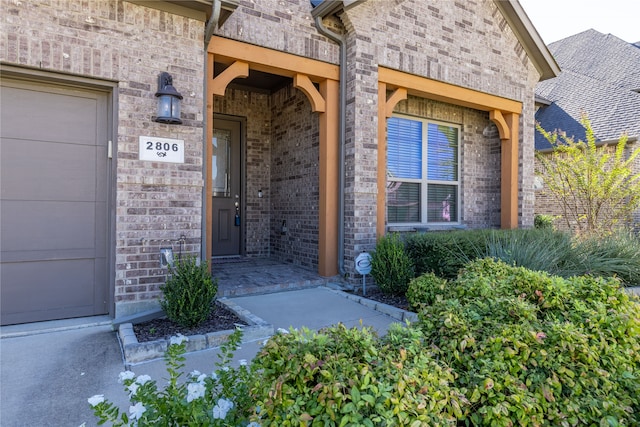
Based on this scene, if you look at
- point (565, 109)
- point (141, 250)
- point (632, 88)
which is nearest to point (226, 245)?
point (141, 250)

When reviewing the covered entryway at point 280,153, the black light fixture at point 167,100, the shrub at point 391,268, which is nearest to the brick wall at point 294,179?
the covered entryway at point 280,153

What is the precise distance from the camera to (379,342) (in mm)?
1765

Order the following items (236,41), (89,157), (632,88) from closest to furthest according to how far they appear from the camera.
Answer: (89,157) → (236,41) → (632,88)

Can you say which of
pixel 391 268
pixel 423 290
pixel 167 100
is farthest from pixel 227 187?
pixel 423 290

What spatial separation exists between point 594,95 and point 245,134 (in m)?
11.1

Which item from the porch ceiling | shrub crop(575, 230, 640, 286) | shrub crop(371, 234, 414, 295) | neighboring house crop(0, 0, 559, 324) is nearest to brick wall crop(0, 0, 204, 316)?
neighboring house crop(0, 0, 559, 324)

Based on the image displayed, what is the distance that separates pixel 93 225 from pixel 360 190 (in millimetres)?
3125

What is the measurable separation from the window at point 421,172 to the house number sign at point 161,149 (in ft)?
12.2

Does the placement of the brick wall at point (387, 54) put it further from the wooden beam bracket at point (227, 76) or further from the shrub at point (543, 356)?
the shrub at point (543, 356)

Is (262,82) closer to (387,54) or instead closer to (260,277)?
(387,54)

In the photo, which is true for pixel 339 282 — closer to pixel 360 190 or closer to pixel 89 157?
pixel 360 190

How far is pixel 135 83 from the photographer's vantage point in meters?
3.89

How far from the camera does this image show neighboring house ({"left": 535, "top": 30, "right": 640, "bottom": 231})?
10539mm

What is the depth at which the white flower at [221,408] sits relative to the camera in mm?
1479
